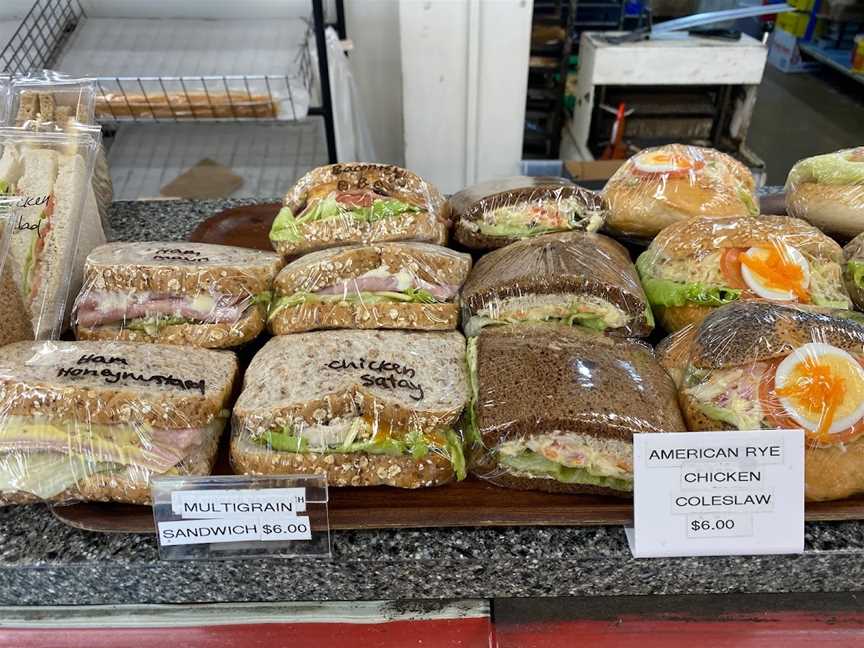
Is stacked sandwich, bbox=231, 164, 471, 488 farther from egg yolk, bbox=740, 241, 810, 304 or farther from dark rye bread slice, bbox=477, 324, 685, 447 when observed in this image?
egg yolk, bbox=740, 241, 810, 304

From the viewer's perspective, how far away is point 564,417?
1.12 metres

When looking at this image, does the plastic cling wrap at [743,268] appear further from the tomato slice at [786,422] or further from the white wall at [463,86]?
the white wall at [463,86]

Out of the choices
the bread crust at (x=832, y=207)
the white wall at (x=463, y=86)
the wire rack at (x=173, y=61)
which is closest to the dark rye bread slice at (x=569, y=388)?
the bread crust at (x=832, y=207)

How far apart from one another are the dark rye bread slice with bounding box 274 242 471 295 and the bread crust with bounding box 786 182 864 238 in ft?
3.48

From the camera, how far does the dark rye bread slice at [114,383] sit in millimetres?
1103

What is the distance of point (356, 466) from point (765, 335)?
778mm

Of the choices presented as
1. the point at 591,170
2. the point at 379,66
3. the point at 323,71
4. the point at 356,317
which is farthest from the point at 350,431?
the point at 379,66

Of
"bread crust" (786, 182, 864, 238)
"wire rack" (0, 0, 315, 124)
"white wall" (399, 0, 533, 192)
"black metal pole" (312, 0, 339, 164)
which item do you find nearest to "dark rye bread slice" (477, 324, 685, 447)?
"bread crust" (786, 182, 864, 238)

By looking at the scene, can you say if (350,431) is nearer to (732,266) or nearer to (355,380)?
(355,380)

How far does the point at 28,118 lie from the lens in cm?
158

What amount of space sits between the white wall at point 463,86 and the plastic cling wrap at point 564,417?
219 centimetres

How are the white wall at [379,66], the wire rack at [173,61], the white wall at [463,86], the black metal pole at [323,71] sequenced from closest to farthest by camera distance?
1. the black metal pole at [323,71]
2. the wire rack at [173,61]
3. the white wall at [463,86]
4. the white wall at [379,66]

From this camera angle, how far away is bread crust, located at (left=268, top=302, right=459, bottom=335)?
4.68ft

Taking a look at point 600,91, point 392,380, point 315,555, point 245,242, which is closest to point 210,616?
point 315,555
